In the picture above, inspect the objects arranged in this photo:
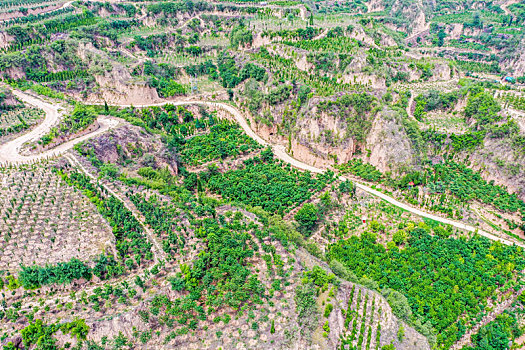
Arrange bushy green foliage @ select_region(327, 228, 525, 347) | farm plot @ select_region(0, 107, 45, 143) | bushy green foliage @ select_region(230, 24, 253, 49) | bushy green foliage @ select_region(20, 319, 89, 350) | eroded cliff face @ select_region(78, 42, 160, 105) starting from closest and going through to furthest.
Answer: bushy green foliage @ select_region(20, 319, 89, 350) → bushy green foliage @ select_region(327, 228, 525, 347) → farm plot @ select_region(0, 107, 45, 143) → eroded cliff face @ select_region(78, 42, 160, 105) → bushy green foliage @ select_region(230, 24, 253, 49)

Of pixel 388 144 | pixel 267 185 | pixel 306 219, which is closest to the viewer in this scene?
pixel 306 219

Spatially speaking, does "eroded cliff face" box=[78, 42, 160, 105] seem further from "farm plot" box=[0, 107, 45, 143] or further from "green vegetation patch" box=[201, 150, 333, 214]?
"green vegetation patch" box=[201, 150, 333, 214]

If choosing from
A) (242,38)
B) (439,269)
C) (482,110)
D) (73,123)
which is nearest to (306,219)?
(439,269)

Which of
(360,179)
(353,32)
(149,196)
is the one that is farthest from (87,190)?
(353,32)

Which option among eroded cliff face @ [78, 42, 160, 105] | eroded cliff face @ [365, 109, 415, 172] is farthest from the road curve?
eroded cliff face @ [365, 109, 415, 172]

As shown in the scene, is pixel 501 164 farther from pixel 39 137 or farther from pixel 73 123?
pixel 39 137

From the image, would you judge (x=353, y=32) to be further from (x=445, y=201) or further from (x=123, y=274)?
(x=123, y=274)
